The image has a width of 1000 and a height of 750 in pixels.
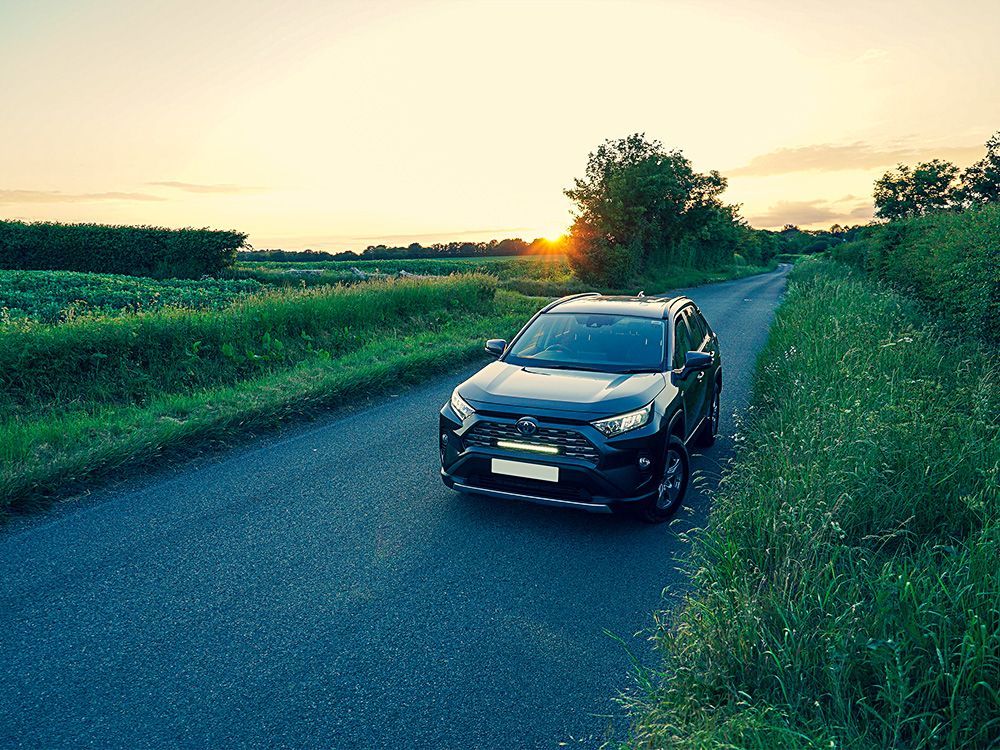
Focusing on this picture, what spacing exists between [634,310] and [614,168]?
34.9 metres

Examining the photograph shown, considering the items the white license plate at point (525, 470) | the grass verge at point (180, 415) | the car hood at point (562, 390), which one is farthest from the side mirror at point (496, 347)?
the grass verge at point (180, 415)

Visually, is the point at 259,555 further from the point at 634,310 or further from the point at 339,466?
the point at 634,310

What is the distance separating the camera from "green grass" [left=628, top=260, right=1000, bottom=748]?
9.20 feet

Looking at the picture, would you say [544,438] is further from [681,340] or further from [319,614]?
[681,340]

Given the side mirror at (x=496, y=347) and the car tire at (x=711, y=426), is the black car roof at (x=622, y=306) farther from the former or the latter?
the car tire at (x=711, y=426)

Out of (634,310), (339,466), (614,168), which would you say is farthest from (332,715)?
(614,168)

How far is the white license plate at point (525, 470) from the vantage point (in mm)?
5262

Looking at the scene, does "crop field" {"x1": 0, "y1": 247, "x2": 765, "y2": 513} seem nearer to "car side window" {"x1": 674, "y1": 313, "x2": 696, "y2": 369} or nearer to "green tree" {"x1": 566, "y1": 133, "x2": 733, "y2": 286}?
"car side window" {"x1": 674, "y1": 313, "x2": 696, "y2": 369}

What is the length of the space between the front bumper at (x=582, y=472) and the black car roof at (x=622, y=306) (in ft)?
6.40

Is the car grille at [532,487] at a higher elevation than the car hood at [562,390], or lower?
lower

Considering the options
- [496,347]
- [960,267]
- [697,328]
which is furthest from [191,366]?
[960,267]

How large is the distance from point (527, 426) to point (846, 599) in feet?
8.23

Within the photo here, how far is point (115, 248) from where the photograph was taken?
37.1m

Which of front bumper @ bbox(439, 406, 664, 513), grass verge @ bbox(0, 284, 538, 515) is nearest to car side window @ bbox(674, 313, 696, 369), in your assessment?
front bumper @ bbox(439, 406, 664, 513)
